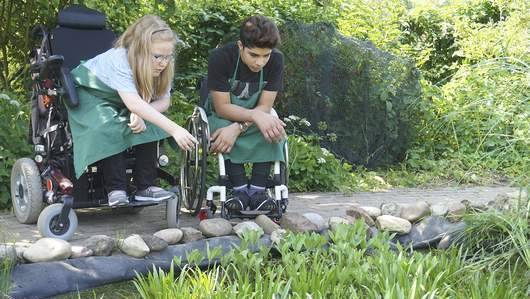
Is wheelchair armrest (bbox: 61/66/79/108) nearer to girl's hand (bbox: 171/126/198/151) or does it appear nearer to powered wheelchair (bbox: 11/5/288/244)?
powered wheelchair (bbox: 11/5/288/244)

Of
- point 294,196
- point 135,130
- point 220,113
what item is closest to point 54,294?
point 135,130

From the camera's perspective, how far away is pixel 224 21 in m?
5.89

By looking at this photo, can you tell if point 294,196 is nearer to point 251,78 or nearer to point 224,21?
point 251,78

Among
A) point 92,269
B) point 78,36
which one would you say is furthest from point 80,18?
point 92,269

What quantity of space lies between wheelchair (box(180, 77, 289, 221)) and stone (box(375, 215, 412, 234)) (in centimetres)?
44

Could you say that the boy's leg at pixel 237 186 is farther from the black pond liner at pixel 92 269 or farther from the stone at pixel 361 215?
the stone at pixel 361 215

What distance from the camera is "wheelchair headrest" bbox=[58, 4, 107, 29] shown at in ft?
11.1

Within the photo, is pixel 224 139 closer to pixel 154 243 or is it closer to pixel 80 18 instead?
pixel 154 243

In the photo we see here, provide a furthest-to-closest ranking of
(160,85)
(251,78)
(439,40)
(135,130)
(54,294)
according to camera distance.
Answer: (439,40), (251,78), (160,85), (135,130), (54,294)

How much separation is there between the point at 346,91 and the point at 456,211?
2.52m

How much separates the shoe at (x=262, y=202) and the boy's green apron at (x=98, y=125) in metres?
0.49

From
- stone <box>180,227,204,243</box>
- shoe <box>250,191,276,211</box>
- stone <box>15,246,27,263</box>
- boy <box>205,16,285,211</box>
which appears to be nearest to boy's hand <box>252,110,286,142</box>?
boy <box>205,16,285,211</box>

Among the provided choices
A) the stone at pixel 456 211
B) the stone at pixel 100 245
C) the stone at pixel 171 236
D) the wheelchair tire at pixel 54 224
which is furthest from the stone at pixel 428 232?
the wheelchair tire at pixel 54 224

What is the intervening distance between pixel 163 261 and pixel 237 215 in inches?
25.8
